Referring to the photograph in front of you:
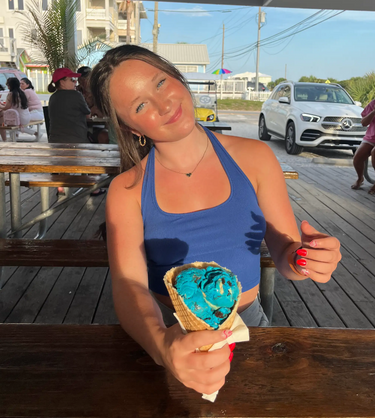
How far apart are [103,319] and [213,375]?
6.46 feet

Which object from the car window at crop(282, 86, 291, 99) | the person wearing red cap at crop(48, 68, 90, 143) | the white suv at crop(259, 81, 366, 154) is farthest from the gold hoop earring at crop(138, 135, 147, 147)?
the car window at crop(282, 86, 291, 99)

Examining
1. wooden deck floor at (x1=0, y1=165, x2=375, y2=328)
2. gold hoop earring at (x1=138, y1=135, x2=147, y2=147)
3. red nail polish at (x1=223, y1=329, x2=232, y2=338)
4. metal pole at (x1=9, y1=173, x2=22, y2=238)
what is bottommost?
wooden deck floor at (x1=0, y1=165, x2=375, y2=328)

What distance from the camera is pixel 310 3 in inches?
238

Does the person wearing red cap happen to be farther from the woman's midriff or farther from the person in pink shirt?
the woman's midriff

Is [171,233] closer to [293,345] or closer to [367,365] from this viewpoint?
[293,345]

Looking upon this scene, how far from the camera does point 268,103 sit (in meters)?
11.4

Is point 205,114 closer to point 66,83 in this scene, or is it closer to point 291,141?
point 291,141

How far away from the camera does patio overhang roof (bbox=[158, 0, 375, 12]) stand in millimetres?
5902

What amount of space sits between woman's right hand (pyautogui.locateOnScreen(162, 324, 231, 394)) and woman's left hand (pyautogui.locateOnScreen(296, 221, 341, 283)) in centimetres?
42

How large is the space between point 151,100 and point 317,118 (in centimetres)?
841

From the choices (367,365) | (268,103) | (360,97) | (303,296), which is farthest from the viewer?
(360,97)

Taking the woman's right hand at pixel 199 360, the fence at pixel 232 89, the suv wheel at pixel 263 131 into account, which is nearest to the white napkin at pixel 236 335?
the woman's right hand at pixel 199 360

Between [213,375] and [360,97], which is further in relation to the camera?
[360,97]

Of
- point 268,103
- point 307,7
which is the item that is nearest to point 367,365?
point 307,7
